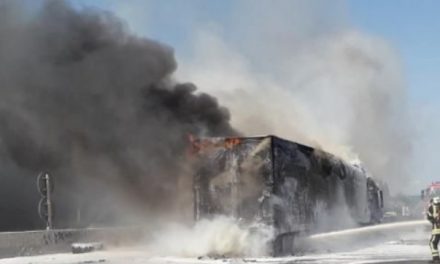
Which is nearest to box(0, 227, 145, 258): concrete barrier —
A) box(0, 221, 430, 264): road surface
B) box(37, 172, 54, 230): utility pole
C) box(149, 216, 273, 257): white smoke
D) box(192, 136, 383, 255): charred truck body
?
box(0, 221, 430, 264): road surface

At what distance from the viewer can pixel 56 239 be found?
1983 centimetres

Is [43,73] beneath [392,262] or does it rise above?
above

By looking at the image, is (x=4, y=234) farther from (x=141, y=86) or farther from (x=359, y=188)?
(x=359, y=188)

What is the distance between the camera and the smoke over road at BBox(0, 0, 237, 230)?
24062 mm

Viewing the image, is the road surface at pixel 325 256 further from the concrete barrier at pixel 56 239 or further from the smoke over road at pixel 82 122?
the smoke over road at pixel 82 122

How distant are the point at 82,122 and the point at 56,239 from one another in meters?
6.09

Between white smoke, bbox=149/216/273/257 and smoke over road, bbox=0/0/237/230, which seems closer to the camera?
white smoke, bbox=149/216/273/257

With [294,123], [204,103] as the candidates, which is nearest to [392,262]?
[204,103]

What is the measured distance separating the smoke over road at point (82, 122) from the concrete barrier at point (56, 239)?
201 cm

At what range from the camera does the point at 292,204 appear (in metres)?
17.9

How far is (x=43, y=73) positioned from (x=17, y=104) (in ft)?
4.72

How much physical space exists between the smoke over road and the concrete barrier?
6.61 feet

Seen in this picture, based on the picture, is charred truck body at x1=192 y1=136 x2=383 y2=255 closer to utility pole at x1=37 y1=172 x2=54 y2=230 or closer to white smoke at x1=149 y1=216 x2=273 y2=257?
white smoke at x1=149 y1=216 x2=273 y2=257

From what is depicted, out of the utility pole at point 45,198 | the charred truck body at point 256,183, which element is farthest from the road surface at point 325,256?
the utility pole at point 45,198
